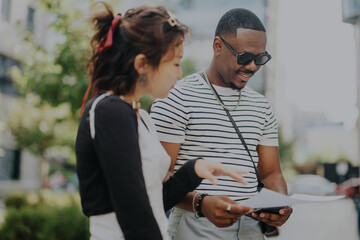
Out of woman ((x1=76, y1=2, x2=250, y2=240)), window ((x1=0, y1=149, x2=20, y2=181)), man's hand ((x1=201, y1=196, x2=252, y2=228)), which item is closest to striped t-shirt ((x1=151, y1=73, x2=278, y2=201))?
man's hand ((x1=201, y1=196, x2=252, y2=228))

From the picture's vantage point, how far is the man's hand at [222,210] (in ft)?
6.85

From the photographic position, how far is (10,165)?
26.6 m

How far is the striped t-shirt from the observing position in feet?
8.11

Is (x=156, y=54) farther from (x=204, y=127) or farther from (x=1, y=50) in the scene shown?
(x=1, y=50)

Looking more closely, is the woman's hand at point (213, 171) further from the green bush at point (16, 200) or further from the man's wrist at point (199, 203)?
the green bush at point (16, 200)

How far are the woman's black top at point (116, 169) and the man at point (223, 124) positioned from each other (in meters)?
0.71

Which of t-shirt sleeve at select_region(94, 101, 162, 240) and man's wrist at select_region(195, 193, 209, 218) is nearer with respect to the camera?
t-shirt sleeve at select_region(94, 101, 162, 240)

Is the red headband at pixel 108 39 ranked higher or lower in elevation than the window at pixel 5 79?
higher

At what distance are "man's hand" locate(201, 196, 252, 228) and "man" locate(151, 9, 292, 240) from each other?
0.09 metres

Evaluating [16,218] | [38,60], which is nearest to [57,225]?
[16,218]

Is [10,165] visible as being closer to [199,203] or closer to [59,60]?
[59,60]

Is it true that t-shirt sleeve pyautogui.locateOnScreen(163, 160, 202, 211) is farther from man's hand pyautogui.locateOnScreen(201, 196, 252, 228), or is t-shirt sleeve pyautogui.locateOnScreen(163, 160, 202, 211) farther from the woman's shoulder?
the woman's shoulder

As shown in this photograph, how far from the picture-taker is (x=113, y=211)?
1.75m

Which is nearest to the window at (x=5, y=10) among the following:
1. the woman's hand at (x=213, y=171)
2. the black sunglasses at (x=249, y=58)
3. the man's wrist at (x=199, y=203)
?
the black sunglasses at (x=249, y=58)
